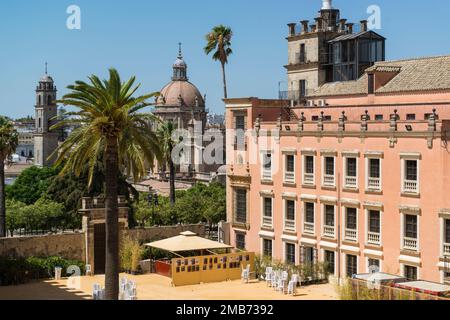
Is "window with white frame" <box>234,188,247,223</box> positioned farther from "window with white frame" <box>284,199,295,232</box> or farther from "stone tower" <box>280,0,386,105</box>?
"stone tower" <box>280,0,386,105</box>

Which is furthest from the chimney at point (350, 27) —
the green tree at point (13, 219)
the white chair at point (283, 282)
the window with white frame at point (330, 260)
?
the green tree at point (13, 219)

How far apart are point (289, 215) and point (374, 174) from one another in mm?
6793

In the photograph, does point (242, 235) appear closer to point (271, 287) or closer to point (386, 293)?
point (271, 287)

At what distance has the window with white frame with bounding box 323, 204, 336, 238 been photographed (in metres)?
41.2

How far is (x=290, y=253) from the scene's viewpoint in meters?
44.2

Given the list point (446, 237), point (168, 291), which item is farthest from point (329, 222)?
point (168, 291)

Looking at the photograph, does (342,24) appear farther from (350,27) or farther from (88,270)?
(88,270)

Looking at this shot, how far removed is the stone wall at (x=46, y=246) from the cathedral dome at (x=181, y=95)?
3676 inches

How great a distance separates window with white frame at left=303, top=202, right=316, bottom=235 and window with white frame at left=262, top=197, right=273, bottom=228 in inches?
115

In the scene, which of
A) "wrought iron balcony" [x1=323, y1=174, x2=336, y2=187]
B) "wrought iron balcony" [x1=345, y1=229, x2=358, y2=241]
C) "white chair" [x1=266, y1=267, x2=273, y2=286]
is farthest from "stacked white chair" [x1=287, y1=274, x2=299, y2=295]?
"wrought iron balcony" [x1=323, y1=174, x2=336, y2=187]

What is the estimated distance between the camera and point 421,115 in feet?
137

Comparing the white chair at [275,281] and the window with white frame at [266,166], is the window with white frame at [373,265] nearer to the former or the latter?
the white chair at [275,281]

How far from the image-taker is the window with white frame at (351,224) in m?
40.0
